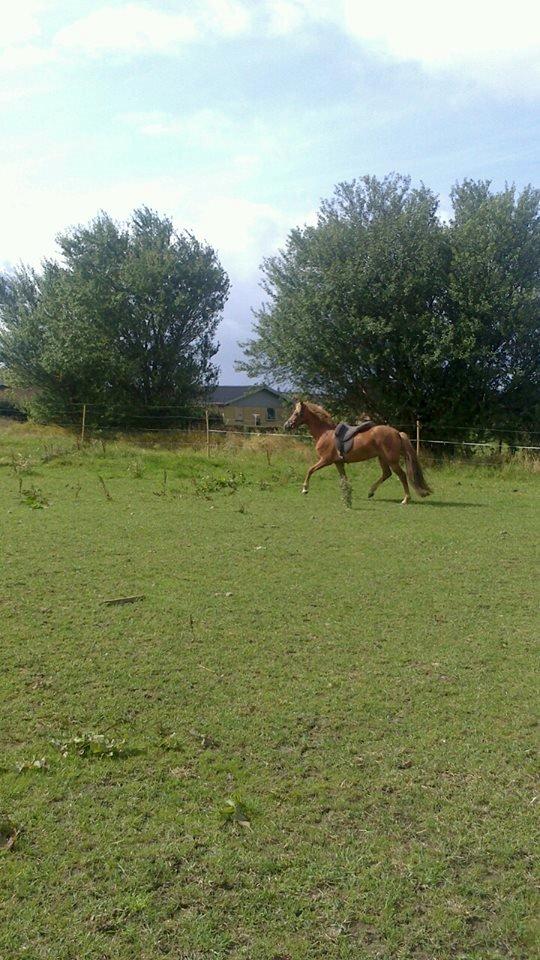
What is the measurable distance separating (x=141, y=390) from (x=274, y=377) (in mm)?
7123

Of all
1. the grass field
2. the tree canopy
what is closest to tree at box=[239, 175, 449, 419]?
the tree canopy

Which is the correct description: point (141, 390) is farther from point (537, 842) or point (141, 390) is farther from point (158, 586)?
point (537, 842)

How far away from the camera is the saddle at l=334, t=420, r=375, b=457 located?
12844 millimetres

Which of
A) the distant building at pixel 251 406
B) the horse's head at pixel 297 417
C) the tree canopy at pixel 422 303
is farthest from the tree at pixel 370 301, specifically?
the distant building at pixel 251 406

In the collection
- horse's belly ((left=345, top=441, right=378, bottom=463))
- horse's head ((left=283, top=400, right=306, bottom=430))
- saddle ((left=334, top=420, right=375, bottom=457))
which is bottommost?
horse's belly ((left=345, top=441, right=378, bottom=463))

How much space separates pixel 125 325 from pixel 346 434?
659 inches

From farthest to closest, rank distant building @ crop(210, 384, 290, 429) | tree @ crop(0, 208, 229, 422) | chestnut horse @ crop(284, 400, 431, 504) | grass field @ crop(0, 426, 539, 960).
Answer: distant building @ crop(210, 384, 290, 429)
tree @ crop(0, 208, 229, 422)
chestnut horse @ crop(284, 400, 431, 504)
grass field @ crop(0, 426, 539, 960)

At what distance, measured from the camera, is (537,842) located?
2.58m

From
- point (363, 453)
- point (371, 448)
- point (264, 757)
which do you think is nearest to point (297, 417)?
point (363, 453)

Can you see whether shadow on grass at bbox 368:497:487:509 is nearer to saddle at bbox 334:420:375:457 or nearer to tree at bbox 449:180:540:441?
saddle at bbox 334:420:375:457

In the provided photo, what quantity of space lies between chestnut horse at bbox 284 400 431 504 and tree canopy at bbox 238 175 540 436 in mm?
6747

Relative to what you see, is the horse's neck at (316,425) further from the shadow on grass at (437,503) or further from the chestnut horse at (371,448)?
the shadow on grass at (437,503)

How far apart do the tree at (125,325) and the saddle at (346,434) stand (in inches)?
608

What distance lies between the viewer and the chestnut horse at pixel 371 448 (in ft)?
39.5
